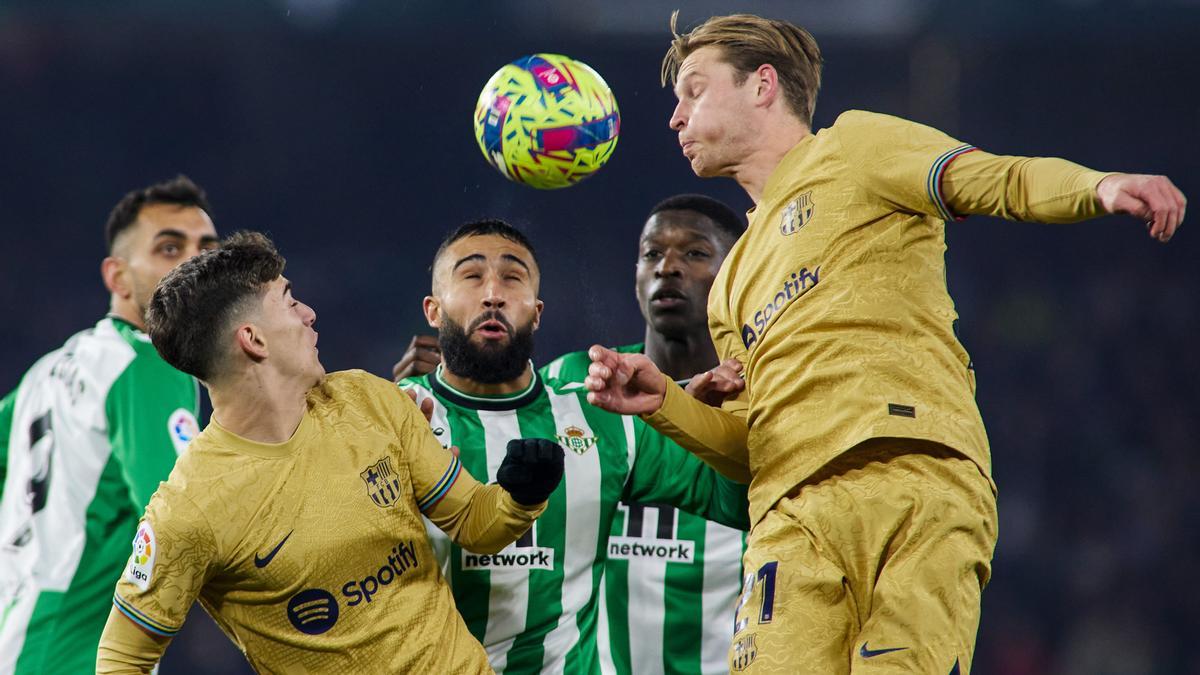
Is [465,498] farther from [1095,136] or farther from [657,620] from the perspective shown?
[1095,136]

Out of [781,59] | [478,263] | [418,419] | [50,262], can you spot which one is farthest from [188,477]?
[50,262]

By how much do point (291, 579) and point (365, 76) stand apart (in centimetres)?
614

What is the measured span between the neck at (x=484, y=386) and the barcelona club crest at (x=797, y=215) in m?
0.89

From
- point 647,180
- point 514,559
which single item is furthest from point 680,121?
point 647,180

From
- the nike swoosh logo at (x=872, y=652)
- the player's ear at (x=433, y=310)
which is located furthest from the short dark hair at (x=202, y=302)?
the nike swoosh logo at (x=872, y=652)

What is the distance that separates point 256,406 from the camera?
9.88 ft

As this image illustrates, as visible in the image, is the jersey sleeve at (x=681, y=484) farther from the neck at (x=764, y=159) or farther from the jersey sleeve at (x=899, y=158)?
the jersey sleeve at (x=899, y=158)

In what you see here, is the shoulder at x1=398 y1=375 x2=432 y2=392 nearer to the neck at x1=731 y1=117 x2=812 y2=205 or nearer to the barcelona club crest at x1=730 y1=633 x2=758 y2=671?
the neck at x1=731 y1=117 x2=812 y2=205

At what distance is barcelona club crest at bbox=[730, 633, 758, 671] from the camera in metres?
2.85

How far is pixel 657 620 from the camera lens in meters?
4.51

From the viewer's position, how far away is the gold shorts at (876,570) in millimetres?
2750

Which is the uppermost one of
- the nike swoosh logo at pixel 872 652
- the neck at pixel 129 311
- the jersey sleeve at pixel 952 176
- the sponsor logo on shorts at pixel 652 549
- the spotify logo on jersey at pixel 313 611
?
the neck at pixel 129 311

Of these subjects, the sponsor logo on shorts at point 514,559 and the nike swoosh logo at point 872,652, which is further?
the sponsor logo on shorts at point 514,559

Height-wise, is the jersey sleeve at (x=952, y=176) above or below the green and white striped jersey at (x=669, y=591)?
above
